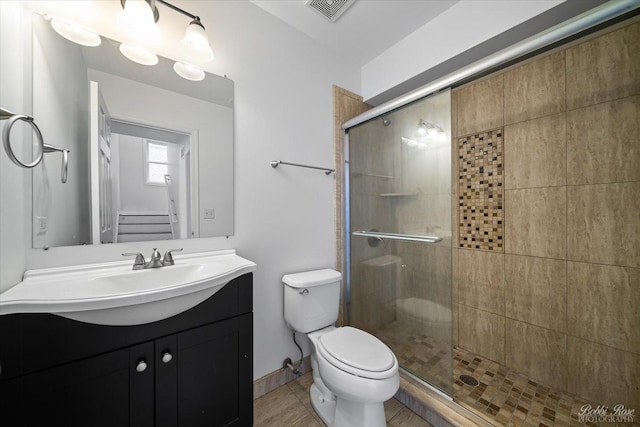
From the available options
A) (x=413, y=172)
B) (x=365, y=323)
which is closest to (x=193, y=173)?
(x=413, y=172)

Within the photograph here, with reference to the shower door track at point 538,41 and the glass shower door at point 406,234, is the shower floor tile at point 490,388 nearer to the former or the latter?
the glass shower door at point 406,234

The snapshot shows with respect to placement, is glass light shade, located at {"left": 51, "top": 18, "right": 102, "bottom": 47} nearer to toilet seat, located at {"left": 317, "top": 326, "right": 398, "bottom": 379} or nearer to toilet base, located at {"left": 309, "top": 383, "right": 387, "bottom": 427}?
toilet seat, located at {"left": 317, "top": 326, "right": 398, "bottom": 379}

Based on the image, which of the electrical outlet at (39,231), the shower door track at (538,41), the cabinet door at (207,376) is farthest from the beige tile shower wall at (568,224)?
the electrical outlet at (39,231)

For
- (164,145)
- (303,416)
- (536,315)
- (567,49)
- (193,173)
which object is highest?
(567,49)

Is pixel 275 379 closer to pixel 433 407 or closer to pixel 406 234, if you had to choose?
pixel 433 407

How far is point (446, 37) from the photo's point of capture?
1.57m

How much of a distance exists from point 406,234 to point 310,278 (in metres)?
0.72

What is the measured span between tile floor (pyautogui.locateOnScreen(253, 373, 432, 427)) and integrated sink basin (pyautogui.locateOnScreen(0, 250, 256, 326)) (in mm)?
918

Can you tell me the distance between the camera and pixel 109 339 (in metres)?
0.78

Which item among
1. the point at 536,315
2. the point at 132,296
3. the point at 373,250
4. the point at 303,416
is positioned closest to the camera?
the point at 132,296

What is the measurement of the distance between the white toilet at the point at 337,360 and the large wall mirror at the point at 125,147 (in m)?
0.64

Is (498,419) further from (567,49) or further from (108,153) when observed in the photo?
(108,153)

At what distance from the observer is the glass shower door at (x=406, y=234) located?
139 centimetres

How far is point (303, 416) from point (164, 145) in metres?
1.68
